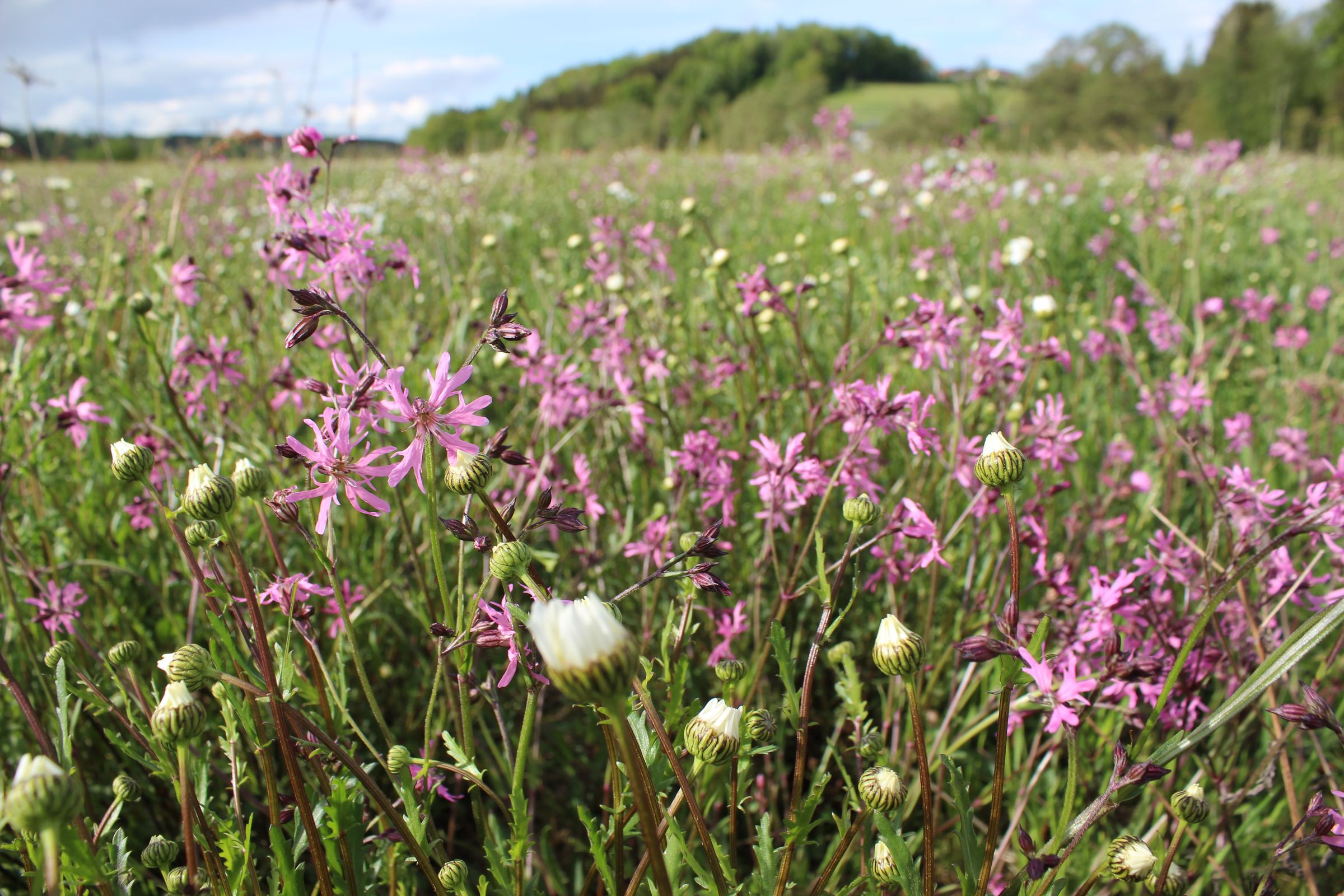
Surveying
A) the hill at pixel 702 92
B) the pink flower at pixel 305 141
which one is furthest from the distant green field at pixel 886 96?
the pink flower at pixel 305 141

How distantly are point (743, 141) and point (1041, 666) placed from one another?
18.5 meters

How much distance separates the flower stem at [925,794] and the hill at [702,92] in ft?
14.2

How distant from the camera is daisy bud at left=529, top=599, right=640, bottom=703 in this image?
0.58 meters

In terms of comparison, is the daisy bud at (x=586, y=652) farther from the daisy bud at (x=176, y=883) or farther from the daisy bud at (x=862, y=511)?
the daisy bud at (x=176, y=883)

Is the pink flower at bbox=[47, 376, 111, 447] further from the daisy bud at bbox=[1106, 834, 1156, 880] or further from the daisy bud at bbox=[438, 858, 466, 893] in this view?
the daisy bud at bbox=[1106, 834, 1156, 880]

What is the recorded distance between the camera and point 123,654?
1014 mm

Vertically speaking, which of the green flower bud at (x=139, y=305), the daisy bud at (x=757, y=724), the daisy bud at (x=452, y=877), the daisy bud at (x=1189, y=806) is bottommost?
the daisy bud at (x=452, y=877)

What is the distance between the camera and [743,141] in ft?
58.6

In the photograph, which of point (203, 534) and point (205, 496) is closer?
point (205, 496)

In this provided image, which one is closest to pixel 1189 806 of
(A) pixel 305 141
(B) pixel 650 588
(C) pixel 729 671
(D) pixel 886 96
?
(C) pixel 729 671

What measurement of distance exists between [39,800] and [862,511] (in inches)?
33.0

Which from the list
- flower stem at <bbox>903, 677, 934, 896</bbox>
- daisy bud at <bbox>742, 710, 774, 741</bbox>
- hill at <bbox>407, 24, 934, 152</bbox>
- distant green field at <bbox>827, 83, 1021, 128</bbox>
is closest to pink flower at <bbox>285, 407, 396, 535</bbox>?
daisy bud at <bbox>742, 710, 774, 741</bbox>

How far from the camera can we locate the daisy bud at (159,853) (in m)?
0.92

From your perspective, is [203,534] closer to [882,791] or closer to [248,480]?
[248,480]
